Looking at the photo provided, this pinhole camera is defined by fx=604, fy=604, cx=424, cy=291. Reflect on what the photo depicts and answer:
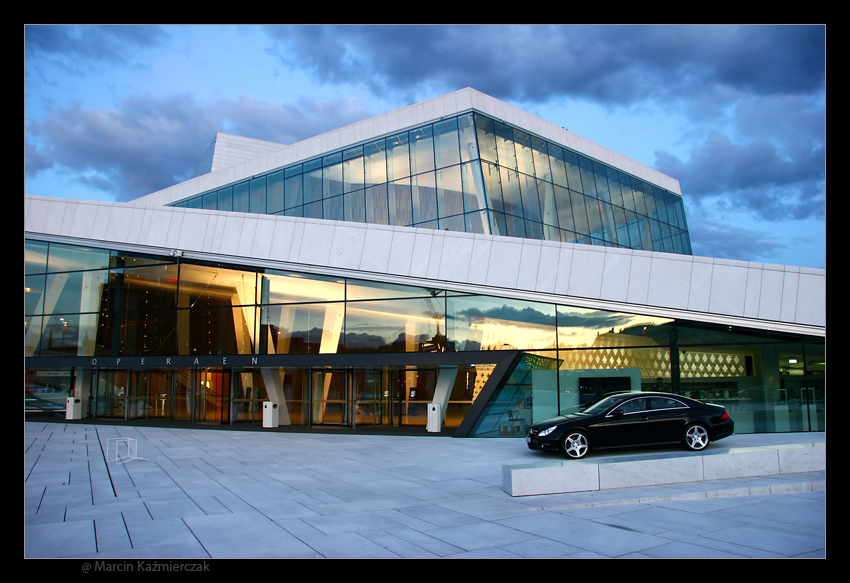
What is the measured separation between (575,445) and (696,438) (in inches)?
99.8

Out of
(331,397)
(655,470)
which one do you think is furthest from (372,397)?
(655,470)

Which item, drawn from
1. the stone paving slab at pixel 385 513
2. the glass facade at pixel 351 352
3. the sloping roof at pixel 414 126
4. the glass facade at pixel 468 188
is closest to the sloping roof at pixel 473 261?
the glass facade at pixel 351 352

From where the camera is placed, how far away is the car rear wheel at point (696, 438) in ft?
41.1

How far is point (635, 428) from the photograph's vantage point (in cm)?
1258

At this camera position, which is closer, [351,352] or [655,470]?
[655,470]

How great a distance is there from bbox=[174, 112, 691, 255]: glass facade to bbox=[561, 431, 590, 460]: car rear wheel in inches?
587

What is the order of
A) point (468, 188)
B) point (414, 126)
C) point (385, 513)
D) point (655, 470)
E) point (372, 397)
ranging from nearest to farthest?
point (385, 513), point (655, 470), point (372, 397), point (468, 188), point (414, 126)

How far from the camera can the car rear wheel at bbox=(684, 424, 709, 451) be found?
12531 millimetres

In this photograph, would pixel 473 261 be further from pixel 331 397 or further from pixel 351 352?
pixel 331 397

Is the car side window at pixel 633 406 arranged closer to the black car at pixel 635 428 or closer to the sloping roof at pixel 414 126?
the black car at pixel 635 428

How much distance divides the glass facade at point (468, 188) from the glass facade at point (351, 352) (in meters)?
1.36
